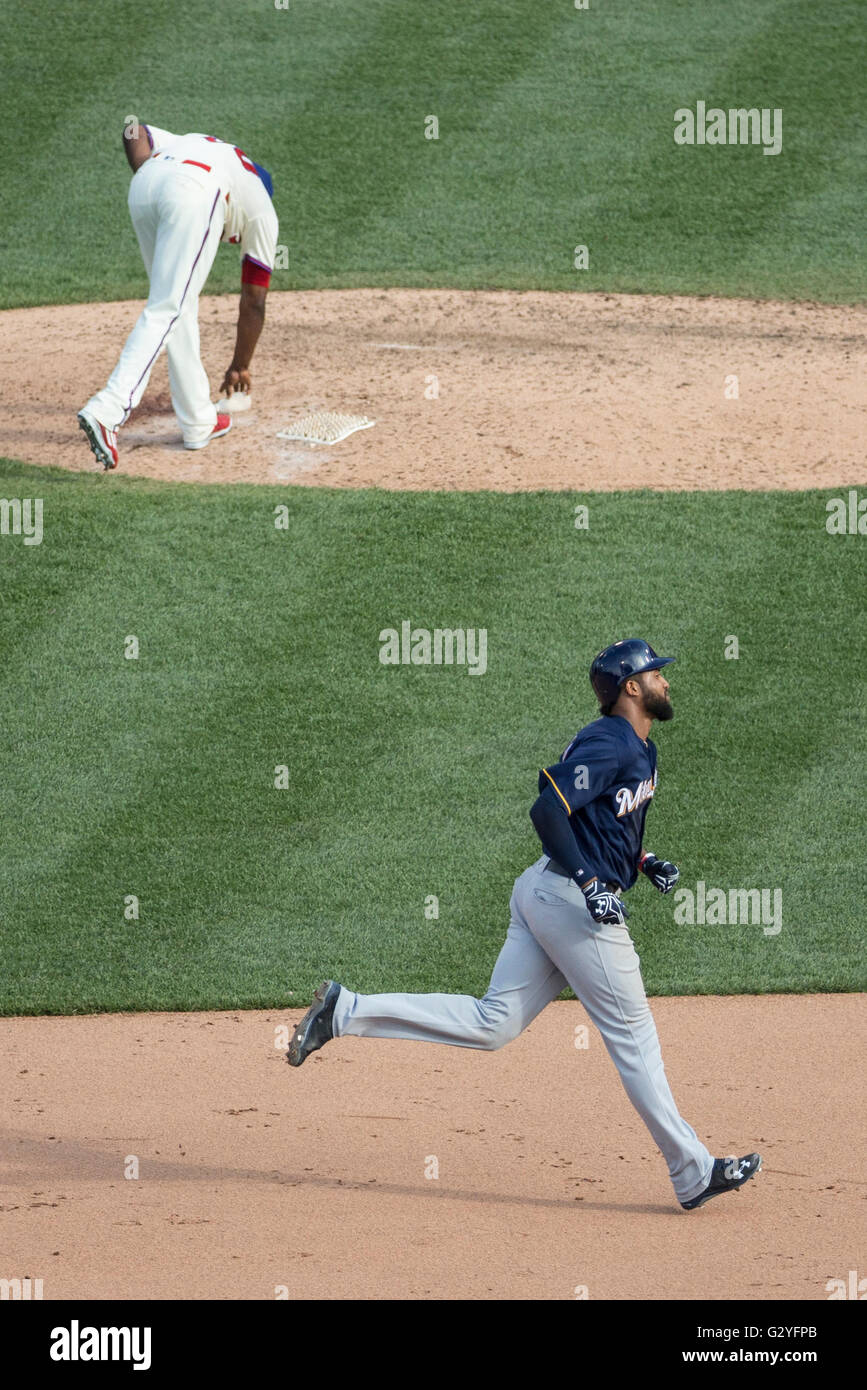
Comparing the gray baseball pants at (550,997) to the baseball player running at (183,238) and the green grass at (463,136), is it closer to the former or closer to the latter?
the baseball player running at (183,238)

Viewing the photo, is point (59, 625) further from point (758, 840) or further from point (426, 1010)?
Answer: point (426, 1010)

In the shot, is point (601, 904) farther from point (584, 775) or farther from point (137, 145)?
point (137, 145)

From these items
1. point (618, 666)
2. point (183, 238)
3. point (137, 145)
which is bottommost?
point (618, 666)

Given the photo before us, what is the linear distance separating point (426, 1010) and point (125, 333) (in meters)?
8.73

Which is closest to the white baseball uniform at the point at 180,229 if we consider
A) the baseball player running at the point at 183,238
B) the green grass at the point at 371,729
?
the baseball player running at the point at 183,238

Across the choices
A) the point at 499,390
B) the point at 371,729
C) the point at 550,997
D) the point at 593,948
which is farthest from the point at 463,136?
the point at 593,948

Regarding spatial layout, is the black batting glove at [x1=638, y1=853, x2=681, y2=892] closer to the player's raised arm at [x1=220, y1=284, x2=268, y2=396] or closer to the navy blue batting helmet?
the navy blue batting helmet

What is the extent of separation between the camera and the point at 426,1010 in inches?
211

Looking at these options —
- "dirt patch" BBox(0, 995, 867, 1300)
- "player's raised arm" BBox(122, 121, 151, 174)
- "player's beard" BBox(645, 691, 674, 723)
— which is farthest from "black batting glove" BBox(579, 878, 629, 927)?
"player's raised arm" BBox(122, 121, 151, 174)

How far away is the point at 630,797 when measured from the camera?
526 centimetres

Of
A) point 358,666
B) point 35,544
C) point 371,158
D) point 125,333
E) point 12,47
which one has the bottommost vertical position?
point 358,666

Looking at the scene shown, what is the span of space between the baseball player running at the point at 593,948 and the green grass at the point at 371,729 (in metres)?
1.62

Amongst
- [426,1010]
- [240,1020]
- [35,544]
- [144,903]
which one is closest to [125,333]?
[35,544]

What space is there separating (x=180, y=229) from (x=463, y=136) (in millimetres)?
6819
